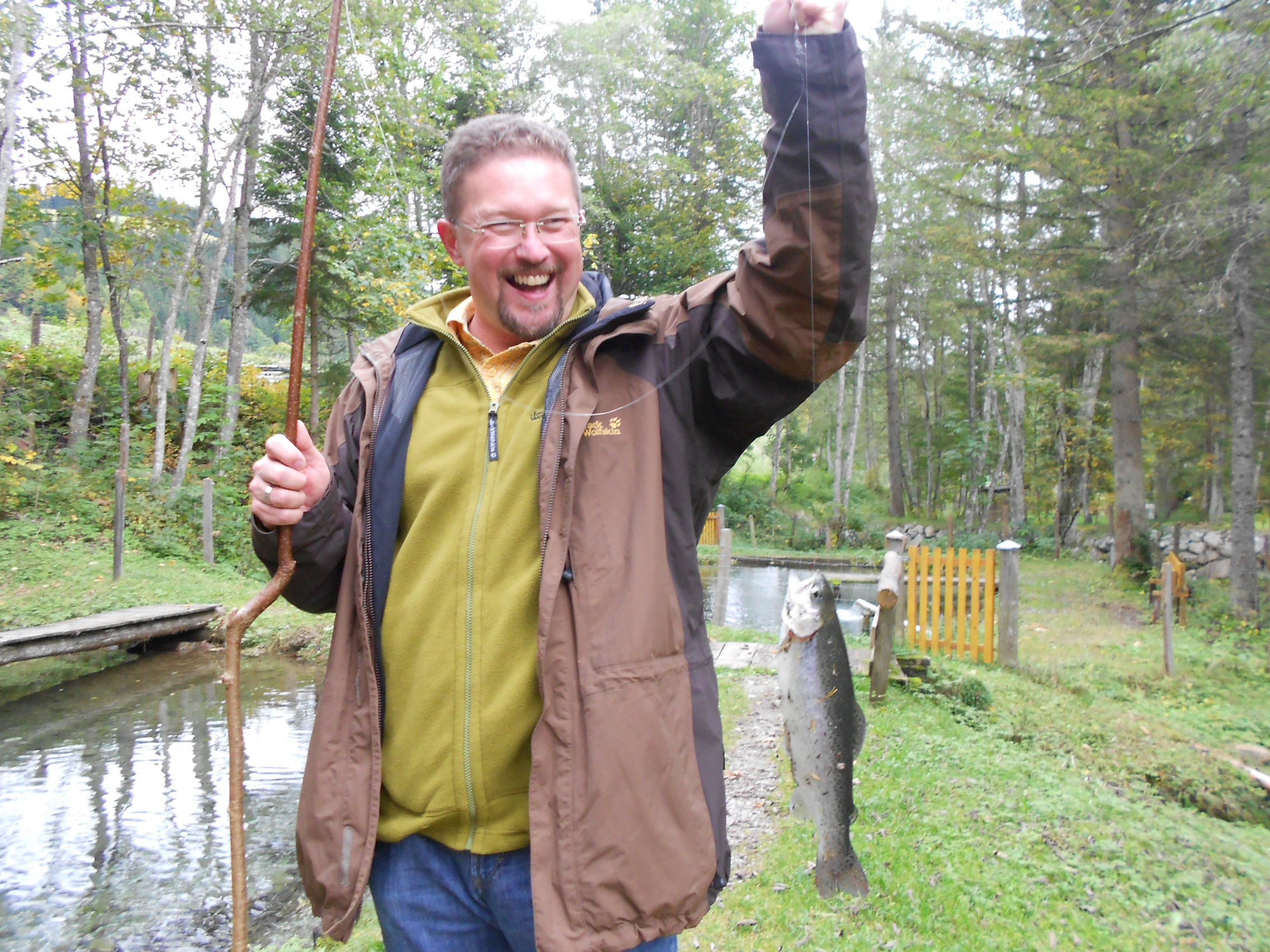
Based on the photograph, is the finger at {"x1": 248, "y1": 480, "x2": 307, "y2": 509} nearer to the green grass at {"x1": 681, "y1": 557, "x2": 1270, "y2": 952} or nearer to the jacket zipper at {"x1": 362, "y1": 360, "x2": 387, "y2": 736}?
the jacket zipper at {"x1": 362, "y1": 360, "x2": 387, "y2": 736}

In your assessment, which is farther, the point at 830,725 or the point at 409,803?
the point at 830,725

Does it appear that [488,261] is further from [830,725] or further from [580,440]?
[830,725]

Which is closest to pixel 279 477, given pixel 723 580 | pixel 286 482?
pixel 286 482

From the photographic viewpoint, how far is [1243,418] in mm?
11383

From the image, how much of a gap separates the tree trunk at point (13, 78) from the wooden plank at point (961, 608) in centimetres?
1020

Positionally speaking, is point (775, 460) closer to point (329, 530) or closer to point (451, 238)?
point (451, 238)

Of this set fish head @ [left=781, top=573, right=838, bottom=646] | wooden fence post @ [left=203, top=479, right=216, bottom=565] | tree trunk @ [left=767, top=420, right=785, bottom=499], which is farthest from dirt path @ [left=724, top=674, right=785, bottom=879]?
tree trunk @ [left=767, top=420, right=785, bottom=499]

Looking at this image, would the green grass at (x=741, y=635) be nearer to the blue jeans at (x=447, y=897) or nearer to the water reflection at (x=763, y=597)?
the water reflection at (x=763, y=597)

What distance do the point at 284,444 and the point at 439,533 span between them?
316 millimetres

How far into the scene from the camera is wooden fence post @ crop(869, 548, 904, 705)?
6.92m

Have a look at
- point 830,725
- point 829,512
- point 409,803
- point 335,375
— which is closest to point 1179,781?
point 830,725

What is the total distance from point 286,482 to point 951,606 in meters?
9.14

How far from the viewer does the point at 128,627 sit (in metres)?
9.42

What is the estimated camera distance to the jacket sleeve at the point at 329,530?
155cm
